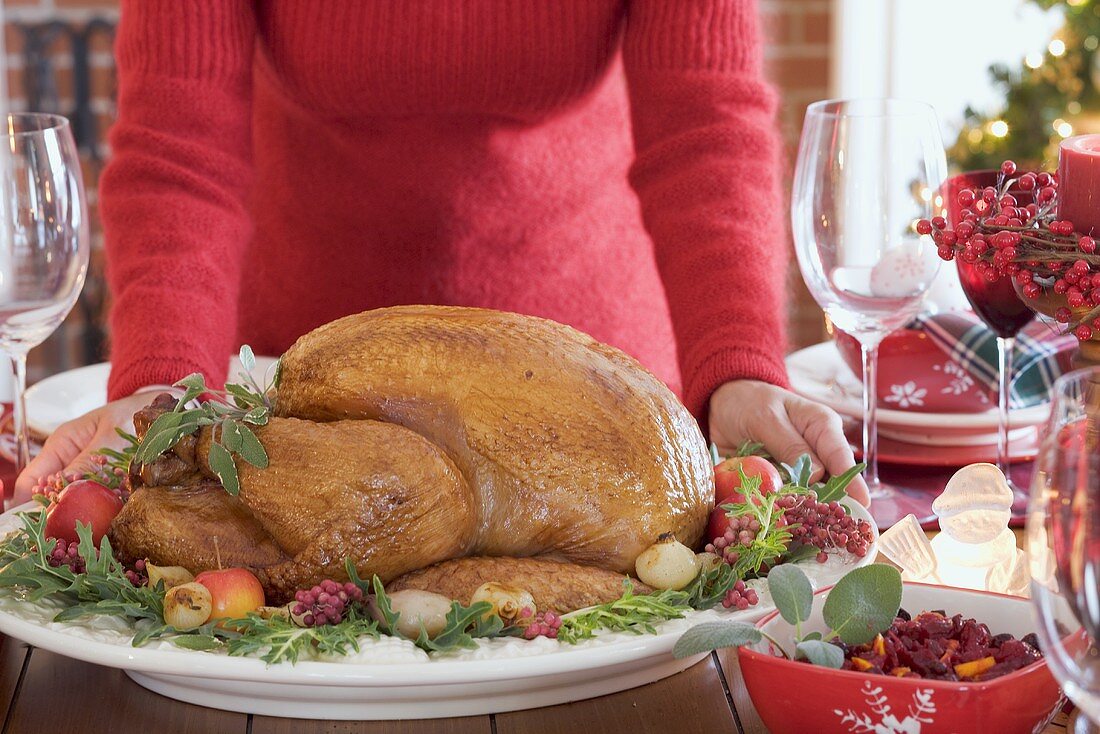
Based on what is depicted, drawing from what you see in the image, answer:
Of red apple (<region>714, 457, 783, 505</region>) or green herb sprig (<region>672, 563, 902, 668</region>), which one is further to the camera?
red apple (<region>714, 457, 783, 505</region>)

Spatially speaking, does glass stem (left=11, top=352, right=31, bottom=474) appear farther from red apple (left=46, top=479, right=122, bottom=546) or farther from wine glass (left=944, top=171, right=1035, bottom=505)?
wine glass (left=944, top=171, right=1035, bottom=505)

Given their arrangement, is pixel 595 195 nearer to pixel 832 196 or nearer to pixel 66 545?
pixel 832 196

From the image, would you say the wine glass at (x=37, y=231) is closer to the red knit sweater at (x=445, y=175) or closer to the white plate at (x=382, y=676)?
the red knit sweater at (x=445, y=175)

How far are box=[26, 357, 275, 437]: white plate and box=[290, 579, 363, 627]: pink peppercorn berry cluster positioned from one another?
54 cm

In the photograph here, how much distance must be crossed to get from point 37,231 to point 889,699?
0.73 meters

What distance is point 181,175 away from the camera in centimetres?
131

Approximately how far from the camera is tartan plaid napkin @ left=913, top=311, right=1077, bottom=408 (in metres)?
1.15

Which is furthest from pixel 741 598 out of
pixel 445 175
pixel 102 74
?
pixel 102 74

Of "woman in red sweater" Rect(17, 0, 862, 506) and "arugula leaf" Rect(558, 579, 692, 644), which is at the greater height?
"woman in red sweater" Rect(17, 0, 862, 506)

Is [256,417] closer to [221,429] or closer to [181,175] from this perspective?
[221,429]

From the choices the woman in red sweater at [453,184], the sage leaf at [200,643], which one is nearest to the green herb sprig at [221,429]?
the sage leaf at [200,643]

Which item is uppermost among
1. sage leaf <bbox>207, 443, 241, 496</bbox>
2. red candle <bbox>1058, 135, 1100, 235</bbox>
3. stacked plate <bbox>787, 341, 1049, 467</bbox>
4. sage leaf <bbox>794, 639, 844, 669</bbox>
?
red candle <bbox>1058, 135, 1100, 235</bbox>

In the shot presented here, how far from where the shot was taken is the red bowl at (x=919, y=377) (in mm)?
1167

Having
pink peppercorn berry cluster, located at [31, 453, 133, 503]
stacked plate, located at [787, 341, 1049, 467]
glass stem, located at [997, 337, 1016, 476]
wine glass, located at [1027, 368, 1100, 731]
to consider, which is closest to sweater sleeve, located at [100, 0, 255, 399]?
pink peppercorn berry cluster, located at [31, 453, 133, 503]
